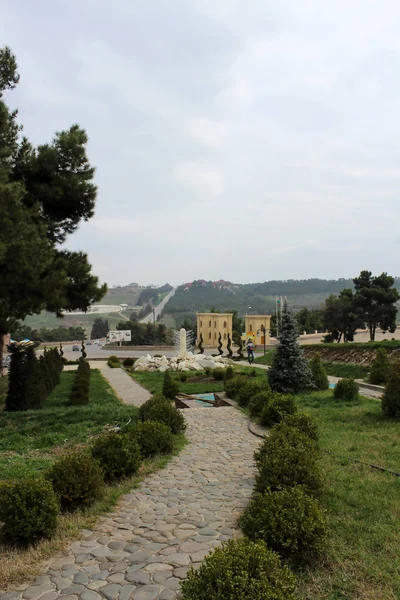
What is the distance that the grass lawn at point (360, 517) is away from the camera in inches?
128

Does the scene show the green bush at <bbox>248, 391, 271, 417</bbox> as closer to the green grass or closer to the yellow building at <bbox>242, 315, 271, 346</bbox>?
the green grass

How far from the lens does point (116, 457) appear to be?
239 inches

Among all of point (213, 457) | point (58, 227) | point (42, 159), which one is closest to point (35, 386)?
point (58, 227)

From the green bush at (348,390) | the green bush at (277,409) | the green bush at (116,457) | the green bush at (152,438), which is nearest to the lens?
the green bush at (116,457)

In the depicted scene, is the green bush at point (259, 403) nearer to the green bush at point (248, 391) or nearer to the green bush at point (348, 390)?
the green bush at point (248, 391)

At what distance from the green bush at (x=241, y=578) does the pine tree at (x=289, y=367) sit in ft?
35.0

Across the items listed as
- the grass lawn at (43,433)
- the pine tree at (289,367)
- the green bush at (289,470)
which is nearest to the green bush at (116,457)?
the grass lawn at (43,433)

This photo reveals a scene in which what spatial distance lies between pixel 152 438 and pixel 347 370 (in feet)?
49.2

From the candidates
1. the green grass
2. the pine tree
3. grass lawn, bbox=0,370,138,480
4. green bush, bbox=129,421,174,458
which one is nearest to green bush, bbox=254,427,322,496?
green bush, bbox=129,421,174,458

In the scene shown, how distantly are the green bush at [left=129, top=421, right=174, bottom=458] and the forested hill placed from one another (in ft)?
453

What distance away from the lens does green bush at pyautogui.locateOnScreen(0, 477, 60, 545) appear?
4.16 metres

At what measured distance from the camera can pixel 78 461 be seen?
207 inches

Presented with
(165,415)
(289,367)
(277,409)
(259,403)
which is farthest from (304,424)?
(289,367)

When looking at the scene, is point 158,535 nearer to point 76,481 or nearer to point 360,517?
point 76,481
